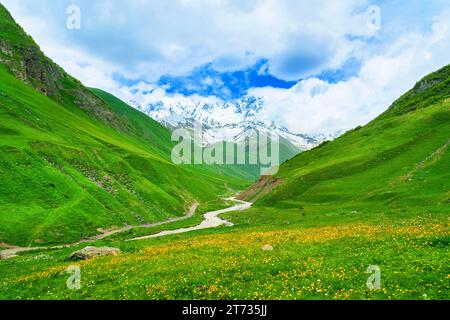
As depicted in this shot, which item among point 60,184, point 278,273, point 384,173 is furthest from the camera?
point 384,173

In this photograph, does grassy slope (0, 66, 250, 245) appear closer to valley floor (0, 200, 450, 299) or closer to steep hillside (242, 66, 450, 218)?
valley floor (0, 200, 450, 299)

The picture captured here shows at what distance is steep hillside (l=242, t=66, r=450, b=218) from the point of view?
62.9 metres

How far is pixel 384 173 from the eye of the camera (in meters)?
85.1

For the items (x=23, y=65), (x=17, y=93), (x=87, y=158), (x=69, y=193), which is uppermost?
(x=23, y=65)

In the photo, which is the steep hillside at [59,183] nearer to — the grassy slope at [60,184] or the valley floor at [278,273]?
the grassy slope at [60,184]

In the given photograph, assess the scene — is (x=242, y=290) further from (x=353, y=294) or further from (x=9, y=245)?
(x=9, y=245)

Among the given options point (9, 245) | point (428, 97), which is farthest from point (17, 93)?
point (428, 97)

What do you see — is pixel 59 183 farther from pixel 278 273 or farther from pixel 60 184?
pixel 278 273

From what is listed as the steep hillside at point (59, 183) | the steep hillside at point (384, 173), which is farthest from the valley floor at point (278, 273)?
the steep hillside at point (59, 183)

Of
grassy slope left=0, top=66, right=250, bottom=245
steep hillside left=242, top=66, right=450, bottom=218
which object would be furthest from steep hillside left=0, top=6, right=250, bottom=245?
steep hillside left=242, top=66, right=450, bottom=218

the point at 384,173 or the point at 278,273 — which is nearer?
the point at 278,273

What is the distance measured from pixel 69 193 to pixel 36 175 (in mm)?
8276

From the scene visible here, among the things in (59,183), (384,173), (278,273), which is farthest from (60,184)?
(384,173)

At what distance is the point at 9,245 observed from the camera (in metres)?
53.0
